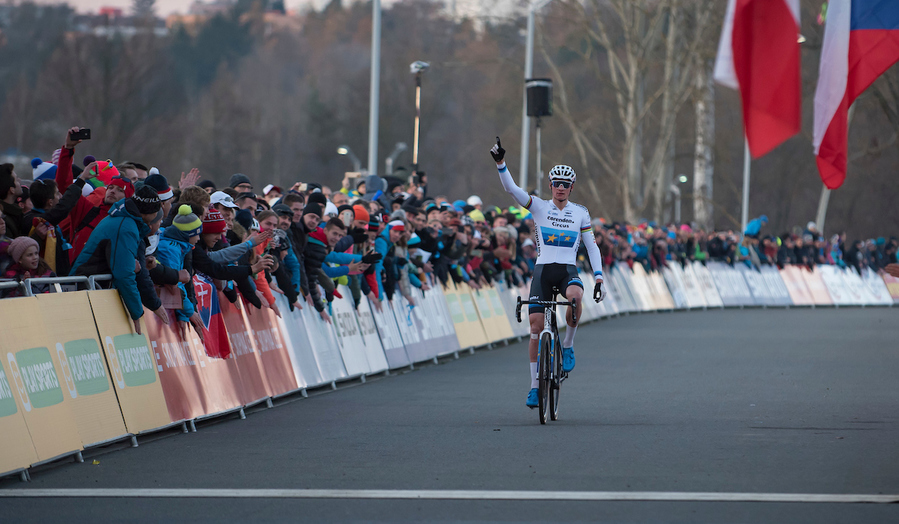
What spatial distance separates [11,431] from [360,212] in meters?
8.64

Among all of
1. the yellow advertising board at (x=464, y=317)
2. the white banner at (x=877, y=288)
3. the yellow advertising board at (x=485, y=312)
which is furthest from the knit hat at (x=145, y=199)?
the white banner at (x=877, y=288)

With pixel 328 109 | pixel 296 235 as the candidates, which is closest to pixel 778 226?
pixel 328 109

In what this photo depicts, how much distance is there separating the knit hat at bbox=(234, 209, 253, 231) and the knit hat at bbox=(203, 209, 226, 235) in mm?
1194

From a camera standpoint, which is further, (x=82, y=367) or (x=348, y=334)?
(x=348, y=334)

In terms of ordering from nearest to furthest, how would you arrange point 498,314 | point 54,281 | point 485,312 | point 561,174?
1. point 54,281
2. point 561,174
3. point 485,312
4. point 498,314

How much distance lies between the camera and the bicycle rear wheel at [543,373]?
12227 mm

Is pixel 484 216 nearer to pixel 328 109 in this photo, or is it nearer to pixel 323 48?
pixel 328 109

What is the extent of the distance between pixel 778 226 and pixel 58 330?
261 ft

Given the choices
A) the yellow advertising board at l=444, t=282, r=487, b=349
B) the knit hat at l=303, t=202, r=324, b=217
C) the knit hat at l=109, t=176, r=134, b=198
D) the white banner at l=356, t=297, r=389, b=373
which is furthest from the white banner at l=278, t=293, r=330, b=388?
the yellow advertising board at l=444, t=282, r=487, b=349

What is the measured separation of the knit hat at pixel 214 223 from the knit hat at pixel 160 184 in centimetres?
76

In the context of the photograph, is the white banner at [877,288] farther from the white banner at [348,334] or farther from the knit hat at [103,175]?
the knit hat at [103,175]

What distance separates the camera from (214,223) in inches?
513

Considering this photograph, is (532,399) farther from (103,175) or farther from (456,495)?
(103,175)

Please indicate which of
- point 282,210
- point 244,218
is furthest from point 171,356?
point 282,210
